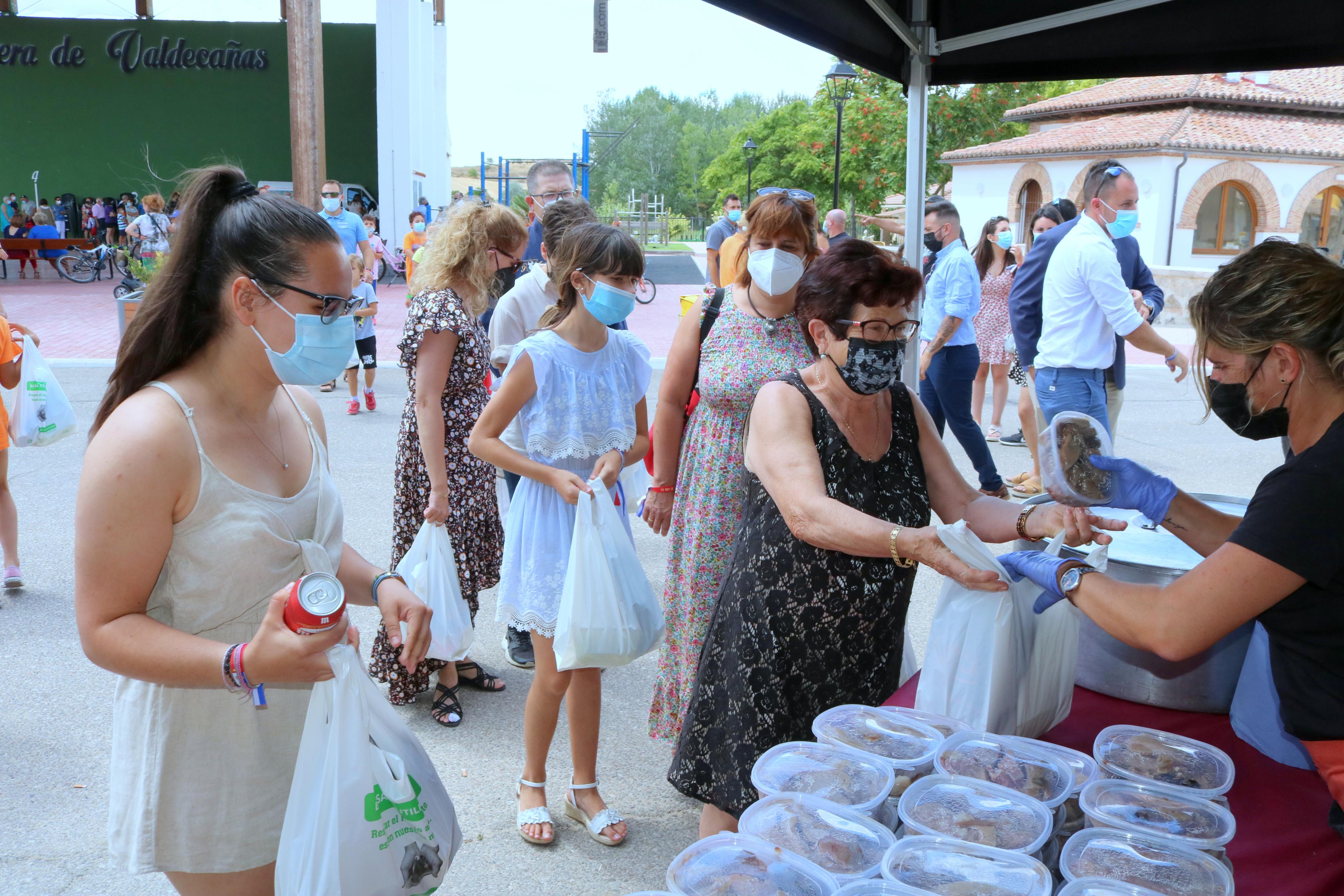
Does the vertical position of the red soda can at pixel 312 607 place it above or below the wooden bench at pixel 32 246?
below

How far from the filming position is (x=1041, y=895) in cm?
123

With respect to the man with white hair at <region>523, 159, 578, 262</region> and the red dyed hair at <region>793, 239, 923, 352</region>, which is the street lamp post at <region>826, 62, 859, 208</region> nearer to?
the man with white hair at <region>523, 159, 578, 262</region>

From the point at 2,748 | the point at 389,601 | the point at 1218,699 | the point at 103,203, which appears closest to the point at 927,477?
the point at 1218,699

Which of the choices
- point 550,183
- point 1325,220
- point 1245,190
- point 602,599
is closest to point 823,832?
point 602,599

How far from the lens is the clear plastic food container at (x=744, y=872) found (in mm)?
1249

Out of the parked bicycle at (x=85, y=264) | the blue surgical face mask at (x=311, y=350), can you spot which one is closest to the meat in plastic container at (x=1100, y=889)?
the blue surgical face mask at (x=311, y=350)

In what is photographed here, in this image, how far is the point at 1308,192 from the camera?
2672 centimetres

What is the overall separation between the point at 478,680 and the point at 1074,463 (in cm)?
285

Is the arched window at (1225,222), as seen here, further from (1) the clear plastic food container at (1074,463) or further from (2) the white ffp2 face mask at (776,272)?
(1) the clear plastic food container at (1074,463)

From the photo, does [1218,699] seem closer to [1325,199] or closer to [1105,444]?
[1105,444]

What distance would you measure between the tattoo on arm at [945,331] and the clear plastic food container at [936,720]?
5.16 m

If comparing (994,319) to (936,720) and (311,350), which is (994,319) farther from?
(311,350)

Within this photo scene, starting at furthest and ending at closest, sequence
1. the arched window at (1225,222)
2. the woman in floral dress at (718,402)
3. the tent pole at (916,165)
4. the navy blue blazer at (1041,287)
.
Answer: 1. the arched window at (1225,222)
2. the navy blue blazer at (1041,287)
3. the tent pole at (916,165)
4. the woman in floral dress at (718,402)

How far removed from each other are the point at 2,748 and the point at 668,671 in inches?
101
